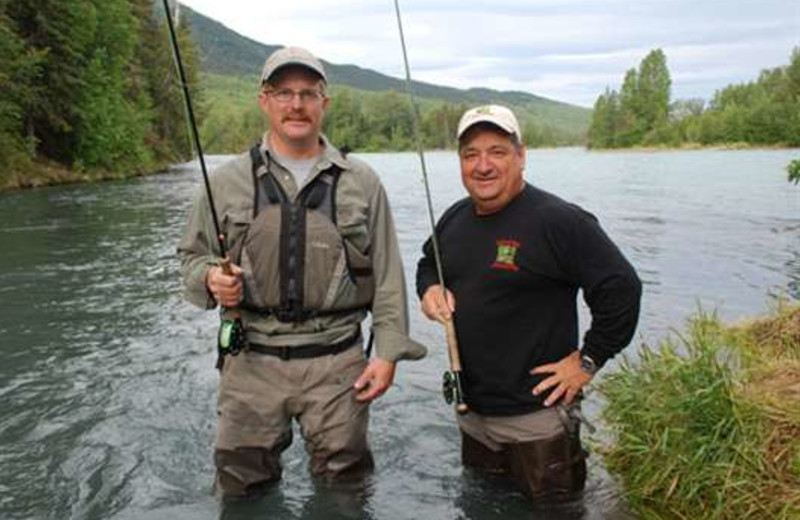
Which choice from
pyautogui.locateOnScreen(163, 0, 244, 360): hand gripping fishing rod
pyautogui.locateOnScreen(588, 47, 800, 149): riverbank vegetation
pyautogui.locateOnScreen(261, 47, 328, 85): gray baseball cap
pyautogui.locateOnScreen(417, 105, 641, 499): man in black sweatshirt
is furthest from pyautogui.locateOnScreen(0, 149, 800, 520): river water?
pyautogui.locateOnScreen(588, 47, 800, 149): riverbank vegetation

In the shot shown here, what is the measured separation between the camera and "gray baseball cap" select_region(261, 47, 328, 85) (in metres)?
4.11

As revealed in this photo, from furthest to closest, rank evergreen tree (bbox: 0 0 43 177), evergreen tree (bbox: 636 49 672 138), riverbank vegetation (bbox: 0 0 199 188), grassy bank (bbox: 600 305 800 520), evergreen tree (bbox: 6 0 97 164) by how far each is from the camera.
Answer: evergreen tree (bbox: 636 49 672 138)
evergreen tree (bbox: 6 0 97 164)
riverbank vegetation (bbox: 0 0 199 188)
evergreen tree (bbox: 0 0 43 177)
grassy bank (bbox: 600 305 800 520)

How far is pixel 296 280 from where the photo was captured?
4.26 metres

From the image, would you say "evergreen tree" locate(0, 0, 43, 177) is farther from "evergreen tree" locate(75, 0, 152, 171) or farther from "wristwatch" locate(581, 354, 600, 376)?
"wristwatch" locate(581, 354, 600, 376)

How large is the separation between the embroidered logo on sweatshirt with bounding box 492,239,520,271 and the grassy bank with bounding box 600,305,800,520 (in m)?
1.66

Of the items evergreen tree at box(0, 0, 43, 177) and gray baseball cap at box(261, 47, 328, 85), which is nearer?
gray baseball cap at box(261, 47, 328, 85)

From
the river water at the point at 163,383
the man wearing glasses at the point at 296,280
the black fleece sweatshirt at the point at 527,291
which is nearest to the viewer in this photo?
the black fleece sweatshirt at the point at 527,291

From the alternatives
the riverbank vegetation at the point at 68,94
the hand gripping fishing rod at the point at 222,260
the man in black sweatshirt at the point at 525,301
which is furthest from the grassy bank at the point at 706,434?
the riverbank vegetation at the point at 68,94

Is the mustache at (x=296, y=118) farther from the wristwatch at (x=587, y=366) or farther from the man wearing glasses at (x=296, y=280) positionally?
the wristwatch at (x=587, y=366)

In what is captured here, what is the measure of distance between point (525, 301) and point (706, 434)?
1.61 m

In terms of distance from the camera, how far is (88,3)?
4172cm

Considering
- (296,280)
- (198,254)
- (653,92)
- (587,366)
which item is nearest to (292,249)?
(296,280)

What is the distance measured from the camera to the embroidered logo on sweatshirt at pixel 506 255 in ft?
13.6

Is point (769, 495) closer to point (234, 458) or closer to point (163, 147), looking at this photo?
point (234, 458)
